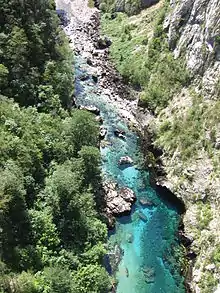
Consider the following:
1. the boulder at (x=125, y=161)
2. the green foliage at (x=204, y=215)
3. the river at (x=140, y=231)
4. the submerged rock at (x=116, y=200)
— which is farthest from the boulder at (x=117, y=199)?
the green foliage at (x=204, y=215)

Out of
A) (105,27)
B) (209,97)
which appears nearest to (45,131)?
(209,97)

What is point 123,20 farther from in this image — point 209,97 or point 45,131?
point 45,131

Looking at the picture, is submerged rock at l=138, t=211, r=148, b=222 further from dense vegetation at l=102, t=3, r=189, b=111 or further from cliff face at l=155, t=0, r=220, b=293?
dense vegetation at l=102, t=3, r=189, b=111

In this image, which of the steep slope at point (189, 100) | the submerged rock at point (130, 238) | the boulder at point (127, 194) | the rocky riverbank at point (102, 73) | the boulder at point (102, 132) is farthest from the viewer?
the boulder at point (102, 132)

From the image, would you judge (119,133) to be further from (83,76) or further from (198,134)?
(83,76)

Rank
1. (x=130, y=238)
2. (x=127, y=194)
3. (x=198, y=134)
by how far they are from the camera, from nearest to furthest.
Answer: (x=130, y=238) < (x=127, y=194) < (x=198, y=134)

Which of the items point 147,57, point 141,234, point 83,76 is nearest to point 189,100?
point 147,57

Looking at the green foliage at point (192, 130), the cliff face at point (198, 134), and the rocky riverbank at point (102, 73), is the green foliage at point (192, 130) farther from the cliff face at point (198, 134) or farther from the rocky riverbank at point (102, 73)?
the rocky riverbank at point (102, 73)

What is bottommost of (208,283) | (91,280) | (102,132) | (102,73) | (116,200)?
(116,200)
